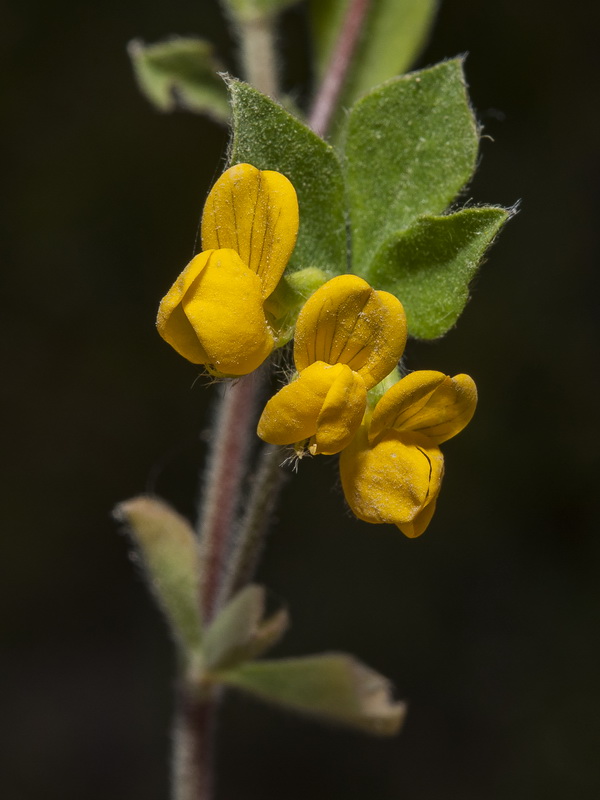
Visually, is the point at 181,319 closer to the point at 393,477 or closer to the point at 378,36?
the point at 393,477

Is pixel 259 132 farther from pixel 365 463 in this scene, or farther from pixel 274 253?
pixel 365 463

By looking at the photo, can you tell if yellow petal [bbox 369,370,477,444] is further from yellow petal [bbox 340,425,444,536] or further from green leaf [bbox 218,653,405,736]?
green leaf [bbox 218,653,405,736]

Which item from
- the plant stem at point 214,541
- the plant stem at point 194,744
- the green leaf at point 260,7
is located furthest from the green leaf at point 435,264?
the green leaf at point 260,7

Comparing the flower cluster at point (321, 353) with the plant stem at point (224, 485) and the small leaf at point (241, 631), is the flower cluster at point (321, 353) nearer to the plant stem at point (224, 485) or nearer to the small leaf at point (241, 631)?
the small leaf at point (241, 631)

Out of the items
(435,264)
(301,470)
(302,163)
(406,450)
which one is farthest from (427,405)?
(301,470)

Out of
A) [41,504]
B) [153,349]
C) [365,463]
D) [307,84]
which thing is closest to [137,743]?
[41,504]

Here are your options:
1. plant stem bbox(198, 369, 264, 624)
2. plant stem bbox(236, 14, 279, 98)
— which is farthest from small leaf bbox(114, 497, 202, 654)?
plant stem bbox(236, 14, 279, 98)

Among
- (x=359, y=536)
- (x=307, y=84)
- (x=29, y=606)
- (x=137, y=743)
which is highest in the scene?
(x=307, y=84)
